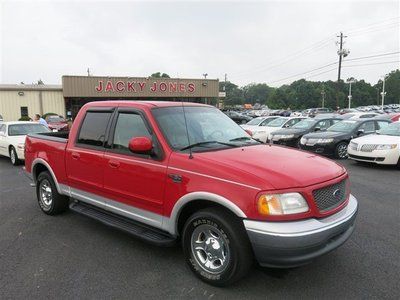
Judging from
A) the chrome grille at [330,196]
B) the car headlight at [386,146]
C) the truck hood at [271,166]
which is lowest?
the car headlight at [386,146]

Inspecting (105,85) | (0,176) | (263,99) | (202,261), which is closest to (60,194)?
(202,261)

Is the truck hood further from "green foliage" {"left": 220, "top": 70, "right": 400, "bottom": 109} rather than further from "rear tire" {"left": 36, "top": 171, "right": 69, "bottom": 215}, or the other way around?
"green foliage" {"left": 220, "top": 70, "right": 400, "bottom": 109}

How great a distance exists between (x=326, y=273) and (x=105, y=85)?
3602cm

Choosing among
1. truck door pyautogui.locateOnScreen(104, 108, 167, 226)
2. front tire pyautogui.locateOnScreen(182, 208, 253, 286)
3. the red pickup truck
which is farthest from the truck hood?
truck door pyautogui.locateOnScreen(104, 108, 167, 226)

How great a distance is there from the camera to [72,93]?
36.2 metres

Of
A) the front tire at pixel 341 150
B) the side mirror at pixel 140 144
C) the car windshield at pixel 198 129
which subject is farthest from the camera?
the front tire at pixel 341 150

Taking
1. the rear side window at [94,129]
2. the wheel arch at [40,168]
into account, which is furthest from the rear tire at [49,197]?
the rear side window at [94,129]

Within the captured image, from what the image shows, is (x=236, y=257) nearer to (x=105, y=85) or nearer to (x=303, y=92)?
(x=105, y=85)

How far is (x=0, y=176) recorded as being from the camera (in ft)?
32.6

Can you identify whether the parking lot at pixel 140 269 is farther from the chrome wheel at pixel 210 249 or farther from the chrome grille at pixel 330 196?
the chrome grille at pixel 330 196

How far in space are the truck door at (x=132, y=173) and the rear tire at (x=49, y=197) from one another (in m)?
1.63

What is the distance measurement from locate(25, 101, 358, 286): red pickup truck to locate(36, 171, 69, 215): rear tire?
1.92ft

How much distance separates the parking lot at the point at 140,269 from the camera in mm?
3533

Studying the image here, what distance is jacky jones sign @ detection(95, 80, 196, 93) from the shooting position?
122 feet
